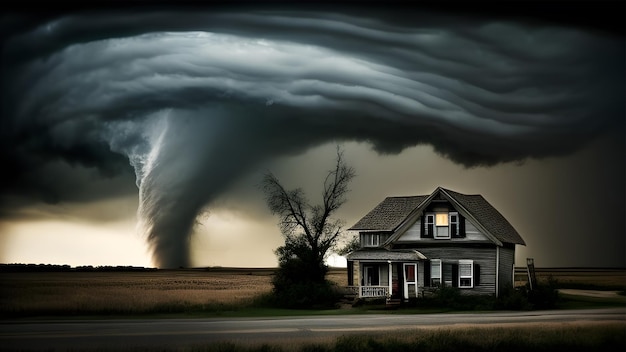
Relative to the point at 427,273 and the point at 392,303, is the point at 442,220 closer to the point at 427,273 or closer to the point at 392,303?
the point at 427,273

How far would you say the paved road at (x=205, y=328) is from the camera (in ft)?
74.2

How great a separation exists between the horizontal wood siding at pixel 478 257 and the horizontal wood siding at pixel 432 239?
0.52 metres

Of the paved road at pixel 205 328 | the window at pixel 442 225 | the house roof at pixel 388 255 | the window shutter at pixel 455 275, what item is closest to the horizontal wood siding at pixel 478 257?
the window shutter at pixel 455 275

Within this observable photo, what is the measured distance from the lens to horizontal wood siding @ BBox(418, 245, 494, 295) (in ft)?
133

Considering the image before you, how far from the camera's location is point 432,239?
4159cm

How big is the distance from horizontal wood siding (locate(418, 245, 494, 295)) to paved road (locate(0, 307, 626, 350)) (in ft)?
20.4

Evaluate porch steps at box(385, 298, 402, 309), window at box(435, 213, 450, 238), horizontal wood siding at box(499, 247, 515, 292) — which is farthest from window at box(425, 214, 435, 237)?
porch steps at box(385, 298, 402, 309)

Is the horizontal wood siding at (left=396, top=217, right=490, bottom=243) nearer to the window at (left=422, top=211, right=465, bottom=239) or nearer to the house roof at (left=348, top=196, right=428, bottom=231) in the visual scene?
the window at (left=422, top=211, right=465, bottom=239)

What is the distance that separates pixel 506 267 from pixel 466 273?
144 inches

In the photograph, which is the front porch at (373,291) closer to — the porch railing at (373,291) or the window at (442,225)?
the porch railing at (373,291)

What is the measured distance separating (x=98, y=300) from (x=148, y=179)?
6.71 m

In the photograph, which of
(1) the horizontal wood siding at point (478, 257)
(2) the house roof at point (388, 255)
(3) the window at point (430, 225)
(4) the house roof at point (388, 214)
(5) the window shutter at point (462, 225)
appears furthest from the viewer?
(4) the house roof at point (388, 214)

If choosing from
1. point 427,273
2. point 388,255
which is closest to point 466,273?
point 427,273

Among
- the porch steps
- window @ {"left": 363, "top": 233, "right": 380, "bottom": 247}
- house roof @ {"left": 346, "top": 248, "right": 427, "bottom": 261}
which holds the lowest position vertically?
the porch steps
